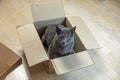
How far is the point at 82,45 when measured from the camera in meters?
1.39

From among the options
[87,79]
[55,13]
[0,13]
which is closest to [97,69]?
[87,79]

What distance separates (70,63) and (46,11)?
20.4 inches

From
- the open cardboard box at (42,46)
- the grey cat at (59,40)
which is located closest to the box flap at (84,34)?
the open cardboard box at (42,46)

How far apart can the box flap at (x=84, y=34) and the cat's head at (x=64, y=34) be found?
0.41 feet

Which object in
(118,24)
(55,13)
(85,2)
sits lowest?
(118,24)

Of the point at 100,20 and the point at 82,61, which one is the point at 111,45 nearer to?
the point at 100,20

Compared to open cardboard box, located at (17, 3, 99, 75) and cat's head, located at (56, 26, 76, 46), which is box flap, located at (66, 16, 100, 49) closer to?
open cardboard box, located at (17, 3, 99, 75)

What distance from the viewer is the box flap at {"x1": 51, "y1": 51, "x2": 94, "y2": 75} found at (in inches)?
47.5

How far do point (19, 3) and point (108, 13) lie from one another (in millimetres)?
1082

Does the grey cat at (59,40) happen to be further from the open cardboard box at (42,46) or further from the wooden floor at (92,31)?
the wooden floor at (92,31)

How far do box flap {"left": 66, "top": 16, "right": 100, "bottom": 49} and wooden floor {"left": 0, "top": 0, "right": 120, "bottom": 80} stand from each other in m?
0.33

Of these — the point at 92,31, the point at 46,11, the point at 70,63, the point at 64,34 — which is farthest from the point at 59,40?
the point at 92,31

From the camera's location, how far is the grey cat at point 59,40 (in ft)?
4.23

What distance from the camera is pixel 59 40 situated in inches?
52.1
